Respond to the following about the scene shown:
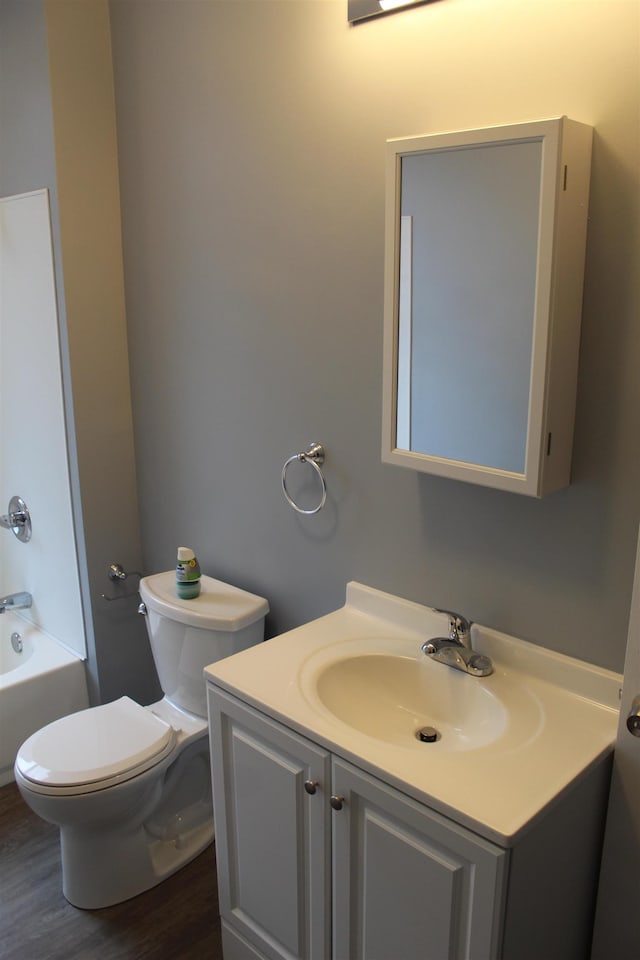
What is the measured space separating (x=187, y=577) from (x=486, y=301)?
1152 mm

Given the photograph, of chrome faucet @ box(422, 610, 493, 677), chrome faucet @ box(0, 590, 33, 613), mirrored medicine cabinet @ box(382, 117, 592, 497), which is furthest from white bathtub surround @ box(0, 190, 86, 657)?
chrome faucet @ box(422, 610, 493, 677)

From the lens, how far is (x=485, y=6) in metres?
1.42

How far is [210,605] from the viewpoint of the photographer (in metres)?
2.12

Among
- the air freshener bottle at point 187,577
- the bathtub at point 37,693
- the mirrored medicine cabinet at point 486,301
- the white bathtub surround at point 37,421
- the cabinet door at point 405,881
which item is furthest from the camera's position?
the bathtub at point 37,693

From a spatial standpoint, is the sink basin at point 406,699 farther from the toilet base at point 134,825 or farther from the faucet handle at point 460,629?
the toilet base at point 134,825

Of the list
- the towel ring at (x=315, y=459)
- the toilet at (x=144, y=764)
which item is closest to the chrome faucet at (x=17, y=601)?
the toilet at (x=144, y=764)

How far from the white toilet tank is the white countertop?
308mm

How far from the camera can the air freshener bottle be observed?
84.8 inches

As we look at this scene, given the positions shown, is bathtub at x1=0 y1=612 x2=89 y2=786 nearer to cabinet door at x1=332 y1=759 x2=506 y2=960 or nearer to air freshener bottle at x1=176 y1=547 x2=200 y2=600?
air freshener bottle at x1=176 y1=547 x2=200 y2=600

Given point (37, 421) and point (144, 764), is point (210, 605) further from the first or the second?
point (37, 421)

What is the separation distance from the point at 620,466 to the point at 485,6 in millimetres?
884

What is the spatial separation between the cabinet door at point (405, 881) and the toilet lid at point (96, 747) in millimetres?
709

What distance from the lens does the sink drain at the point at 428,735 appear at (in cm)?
158

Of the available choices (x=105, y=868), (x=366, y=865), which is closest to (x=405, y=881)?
(x=366, y=865)
